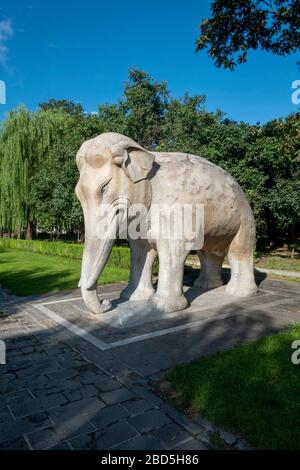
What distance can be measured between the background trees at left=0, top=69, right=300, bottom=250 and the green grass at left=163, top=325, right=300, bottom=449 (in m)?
9.86

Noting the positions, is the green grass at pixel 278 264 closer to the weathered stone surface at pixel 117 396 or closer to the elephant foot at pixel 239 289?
the elephant foot at pixel 239 289

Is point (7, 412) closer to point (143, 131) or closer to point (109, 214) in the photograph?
point (109, 214)

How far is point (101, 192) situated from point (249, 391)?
10.4 ft

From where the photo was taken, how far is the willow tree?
2159 centimetres

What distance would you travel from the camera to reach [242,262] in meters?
6.98

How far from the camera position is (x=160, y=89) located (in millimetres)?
20656

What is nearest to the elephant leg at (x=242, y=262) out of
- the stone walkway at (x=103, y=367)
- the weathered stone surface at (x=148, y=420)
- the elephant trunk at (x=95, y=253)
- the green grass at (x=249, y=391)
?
the stone walkway at (x=103, y=367)

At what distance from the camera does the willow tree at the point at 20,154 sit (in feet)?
70.8

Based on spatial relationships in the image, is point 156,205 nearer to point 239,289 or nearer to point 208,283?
point 239,289

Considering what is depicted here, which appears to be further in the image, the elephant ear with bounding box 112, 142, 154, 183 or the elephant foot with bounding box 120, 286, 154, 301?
the elephant foot with bounding box 120, 286, 154, 301

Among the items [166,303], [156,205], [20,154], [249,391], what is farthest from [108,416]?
[20,154]

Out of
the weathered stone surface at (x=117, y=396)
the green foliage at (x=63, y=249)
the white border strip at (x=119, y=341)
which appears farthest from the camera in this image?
the green foliage at (x=63, y=249)

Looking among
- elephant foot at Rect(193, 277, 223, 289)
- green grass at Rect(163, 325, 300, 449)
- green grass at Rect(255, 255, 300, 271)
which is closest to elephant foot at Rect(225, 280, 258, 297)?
elephant foot at Rect(193, 277, 223, 289)

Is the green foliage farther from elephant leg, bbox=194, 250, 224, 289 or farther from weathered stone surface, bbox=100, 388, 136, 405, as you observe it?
weathered stone surface, bbox=100, 388, 136, 405
